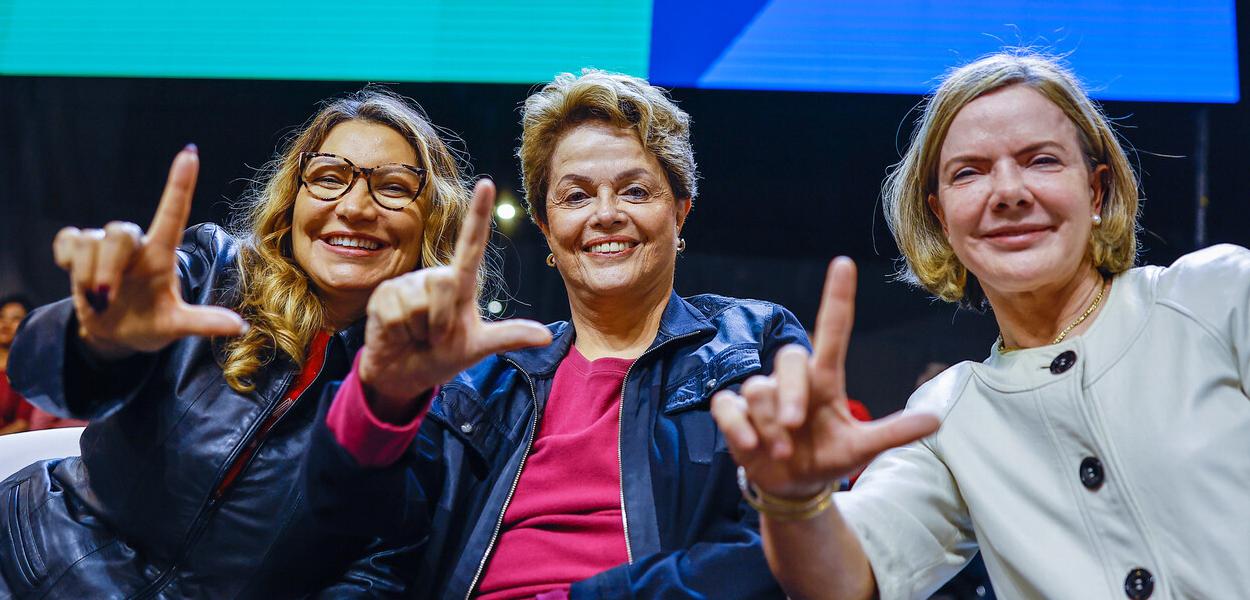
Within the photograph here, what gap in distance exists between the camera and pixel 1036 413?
1.41 metres

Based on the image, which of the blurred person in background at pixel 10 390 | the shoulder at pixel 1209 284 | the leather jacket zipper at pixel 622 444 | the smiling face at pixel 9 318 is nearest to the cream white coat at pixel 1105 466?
the shoulder at pixel 1209 284

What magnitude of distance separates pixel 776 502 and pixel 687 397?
51cm

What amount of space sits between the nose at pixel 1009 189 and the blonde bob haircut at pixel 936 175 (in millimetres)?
152

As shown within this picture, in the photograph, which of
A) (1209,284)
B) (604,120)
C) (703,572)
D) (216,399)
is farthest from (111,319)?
(1209,284)

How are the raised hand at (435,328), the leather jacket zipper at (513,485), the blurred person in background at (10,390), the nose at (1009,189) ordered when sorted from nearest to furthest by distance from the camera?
the raised hand at (435,328) → the nose at (1009,189) → the leather jacket zipper at (513,485) → the blurred person in background at (10,390)

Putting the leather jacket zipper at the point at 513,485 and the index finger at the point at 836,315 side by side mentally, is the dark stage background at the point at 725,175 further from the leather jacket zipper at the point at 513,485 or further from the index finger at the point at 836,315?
the index finger at the point at 836,315

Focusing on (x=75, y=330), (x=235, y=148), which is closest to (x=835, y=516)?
(x=75, y=330)

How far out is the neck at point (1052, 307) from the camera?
4.92 ft

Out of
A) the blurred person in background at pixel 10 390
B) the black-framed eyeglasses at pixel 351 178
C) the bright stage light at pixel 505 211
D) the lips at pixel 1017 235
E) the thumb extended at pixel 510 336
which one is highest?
the bright stage light at pixel 505 211

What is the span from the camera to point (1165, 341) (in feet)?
4.45

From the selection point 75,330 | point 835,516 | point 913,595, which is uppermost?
point 75,330

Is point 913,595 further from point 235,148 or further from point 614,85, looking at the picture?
point 235,148

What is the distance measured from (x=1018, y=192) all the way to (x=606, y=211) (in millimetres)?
760

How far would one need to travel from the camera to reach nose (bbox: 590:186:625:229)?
5.97 ft
